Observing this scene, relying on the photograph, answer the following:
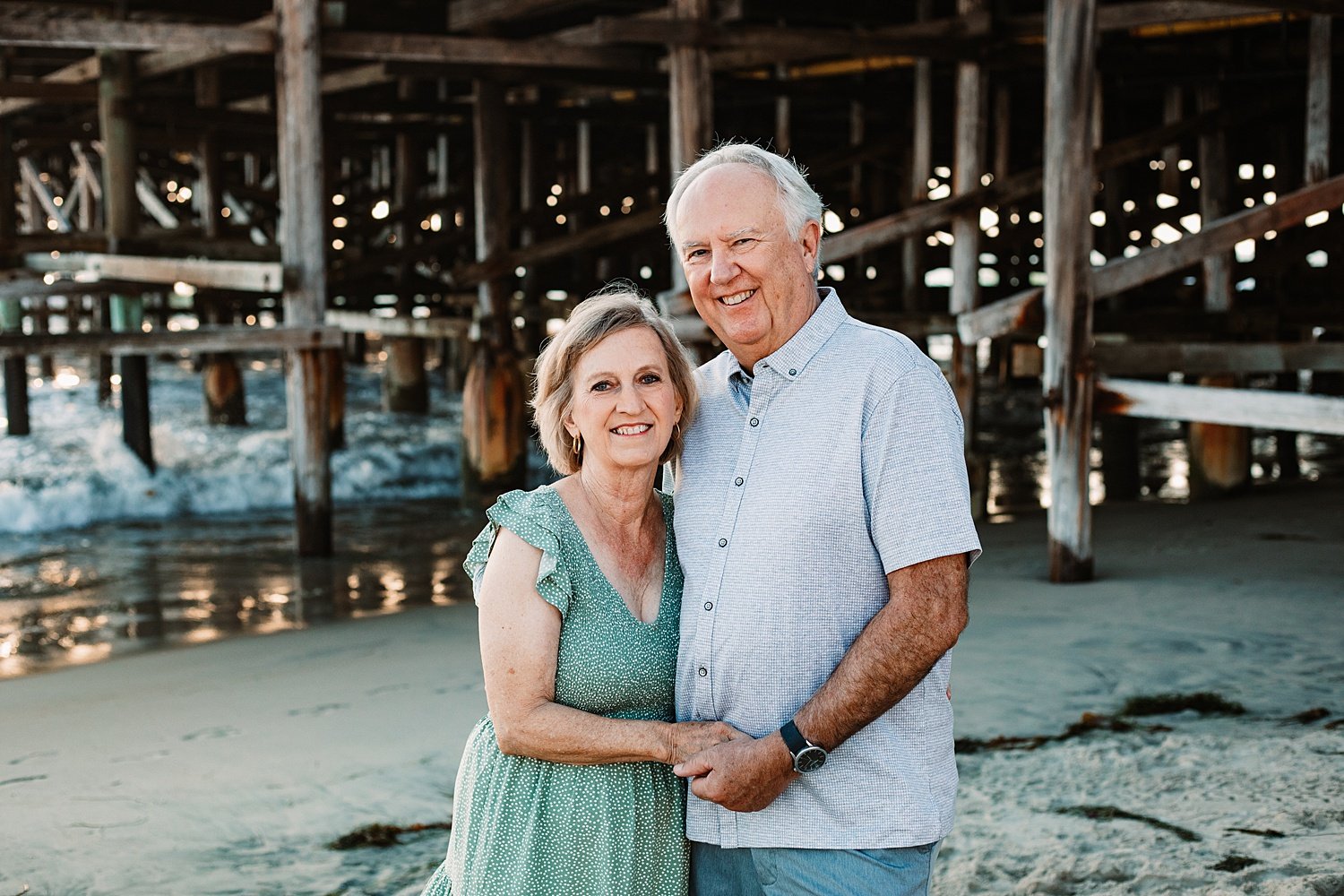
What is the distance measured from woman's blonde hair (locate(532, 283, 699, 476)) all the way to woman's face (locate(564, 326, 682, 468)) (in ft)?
0.05

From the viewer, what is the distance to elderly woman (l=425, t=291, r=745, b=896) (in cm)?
209

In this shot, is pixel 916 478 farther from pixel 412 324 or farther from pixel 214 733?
pixel 412 324

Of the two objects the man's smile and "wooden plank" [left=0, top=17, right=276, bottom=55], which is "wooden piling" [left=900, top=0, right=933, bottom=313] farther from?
the man's smile

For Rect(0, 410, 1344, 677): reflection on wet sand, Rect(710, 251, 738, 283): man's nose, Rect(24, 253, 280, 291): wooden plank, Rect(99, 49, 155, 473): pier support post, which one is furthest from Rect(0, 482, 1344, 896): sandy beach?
Rect(99, 49, 155, 473): pier support post

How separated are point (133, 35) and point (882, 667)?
7340 millimetres

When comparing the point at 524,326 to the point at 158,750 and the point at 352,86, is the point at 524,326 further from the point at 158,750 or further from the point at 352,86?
the point at 158,750

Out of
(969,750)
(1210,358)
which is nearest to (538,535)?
(969,750)

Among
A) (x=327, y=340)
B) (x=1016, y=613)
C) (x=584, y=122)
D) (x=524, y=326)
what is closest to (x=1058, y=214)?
(x=1016, y=613)

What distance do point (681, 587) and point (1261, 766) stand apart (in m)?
2.18

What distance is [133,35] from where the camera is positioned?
311 inches

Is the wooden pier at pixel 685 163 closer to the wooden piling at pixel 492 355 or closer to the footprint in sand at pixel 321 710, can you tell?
the wooden piling at pixel 492 355

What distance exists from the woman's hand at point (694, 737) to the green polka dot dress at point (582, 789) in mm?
109

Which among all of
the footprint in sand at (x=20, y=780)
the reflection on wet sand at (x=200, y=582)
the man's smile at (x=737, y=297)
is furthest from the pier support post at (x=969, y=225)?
the man's smile at (x=737, y=297)

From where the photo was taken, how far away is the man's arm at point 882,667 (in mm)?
1936
